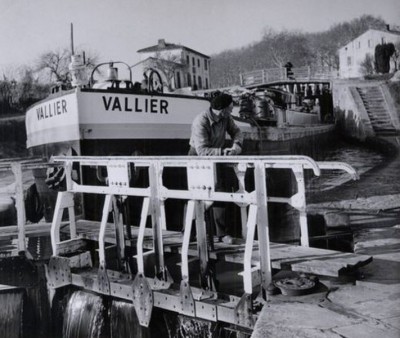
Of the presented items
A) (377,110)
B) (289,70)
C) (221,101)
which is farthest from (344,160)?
(221,101)

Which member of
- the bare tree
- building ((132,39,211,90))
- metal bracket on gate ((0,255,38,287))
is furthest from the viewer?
building ((132,39,211,90))

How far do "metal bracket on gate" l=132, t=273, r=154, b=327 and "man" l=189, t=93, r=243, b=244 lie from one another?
840mm

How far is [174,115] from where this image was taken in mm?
8188

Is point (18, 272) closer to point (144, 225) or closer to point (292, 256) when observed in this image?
point (144, 225)

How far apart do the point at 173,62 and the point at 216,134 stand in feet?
24.5

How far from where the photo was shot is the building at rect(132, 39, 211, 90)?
329 inches

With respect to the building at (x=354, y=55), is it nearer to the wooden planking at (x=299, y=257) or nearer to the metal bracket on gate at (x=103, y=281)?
the wooden planking at (x=299, y=257)

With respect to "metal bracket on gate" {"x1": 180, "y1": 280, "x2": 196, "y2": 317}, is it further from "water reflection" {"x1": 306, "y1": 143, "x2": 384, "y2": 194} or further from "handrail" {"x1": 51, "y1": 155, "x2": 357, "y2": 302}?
"water reflection" {"x1": 306, "y1": 143, "x2": 384, "y2": 194}

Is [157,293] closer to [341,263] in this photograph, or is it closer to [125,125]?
[341,263]

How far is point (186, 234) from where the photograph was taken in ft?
11.9

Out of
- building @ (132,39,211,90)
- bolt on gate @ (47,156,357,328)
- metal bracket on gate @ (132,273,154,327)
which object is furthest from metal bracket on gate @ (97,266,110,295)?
building @ (132,39,211,90)

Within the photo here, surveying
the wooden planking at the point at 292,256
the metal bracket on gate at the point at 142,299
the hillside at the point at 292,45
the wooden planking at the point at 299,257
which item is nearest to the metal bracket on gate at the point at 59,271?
the wooden planking at the point at 292,256

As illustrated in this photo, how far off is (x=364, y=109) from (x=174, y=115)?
4915 mm

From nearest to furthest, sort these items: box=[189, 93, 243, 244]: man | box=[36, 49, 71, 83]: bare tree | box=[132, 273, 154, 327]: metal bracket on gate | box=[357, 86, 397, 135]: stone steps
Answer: box=[132, 273, 154, 327]: metal bracket on gate, box=[189, 93, 243, 244]: man, box=[36, 49, 71, 83]: bare tree, box=[357, 86, 397, 135]: stone steps
